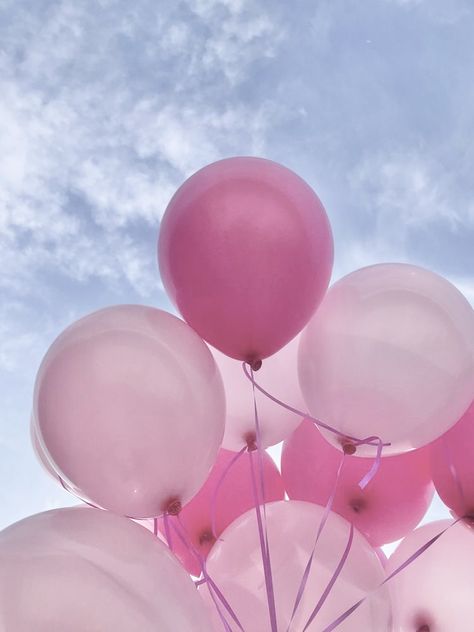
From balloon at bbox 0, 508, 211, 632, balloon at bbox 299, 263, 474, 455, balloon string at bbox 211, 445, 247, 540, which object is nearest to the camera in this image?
balloon at bbox 0, 508, 211, 632

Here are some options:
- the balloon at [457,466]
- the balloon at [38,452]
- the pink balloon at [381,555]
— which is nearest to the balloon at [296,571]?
the balloon at [457,466]

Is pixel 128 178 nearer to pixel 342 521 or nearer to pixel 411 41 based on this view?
pixel 411 41

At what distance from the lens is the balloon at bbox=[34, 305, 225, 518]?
6.09ft

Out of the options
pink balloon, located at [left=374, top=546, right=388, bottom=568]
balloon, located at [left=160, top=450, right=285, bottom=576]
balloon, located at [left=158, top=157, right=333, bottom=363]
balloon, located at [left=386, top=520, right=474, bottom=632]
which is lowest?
balloon, located at [left=386, top=520, right=474, bottom=632]

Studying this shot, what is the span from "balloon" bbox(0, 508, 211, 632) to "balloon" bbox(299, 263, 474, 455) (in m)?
0.66

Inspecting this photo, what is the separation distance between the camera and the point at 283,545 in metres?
2.06

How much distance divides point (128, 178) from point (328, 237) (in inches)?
101

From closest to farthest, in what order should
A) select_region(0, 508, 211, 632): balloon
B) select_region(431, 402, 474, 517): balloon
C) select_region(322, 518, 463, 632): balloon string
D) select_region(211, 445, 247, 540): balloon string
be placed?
select_region(0, 508, 211, 632): balloon → select_region(322, 518, 463, 632): balloon string → select_region(431, 402, 474, 517): balloon → select_region(211, 445, 247, 540): balloon string

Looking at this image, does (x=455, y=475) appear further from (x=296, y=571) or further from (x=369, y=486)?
(x=296, y=571)

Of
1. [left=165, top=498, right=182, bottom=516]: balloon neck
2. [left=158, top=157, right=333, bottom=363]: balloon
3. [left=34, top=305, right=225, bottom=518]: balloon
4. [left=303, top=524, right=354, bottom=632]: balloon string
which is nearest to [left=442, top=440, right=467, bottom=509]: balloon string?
[left=303, top=524, right=354, bottom=632]: balloon string


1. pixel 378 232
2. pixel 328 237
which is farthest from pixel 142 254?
pixel 328 237

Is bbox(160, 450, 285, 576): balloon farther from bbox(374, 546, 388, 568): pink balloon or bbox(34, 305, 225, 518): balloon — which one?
bbox(34, 305, 225, 518): balloon

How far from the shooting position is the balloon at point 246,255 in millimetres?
2045

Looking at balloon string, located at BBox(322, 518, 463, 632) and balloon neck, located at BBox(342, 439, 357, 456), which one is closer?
balloon string, located at BBox(322, 518, 463, 632)
